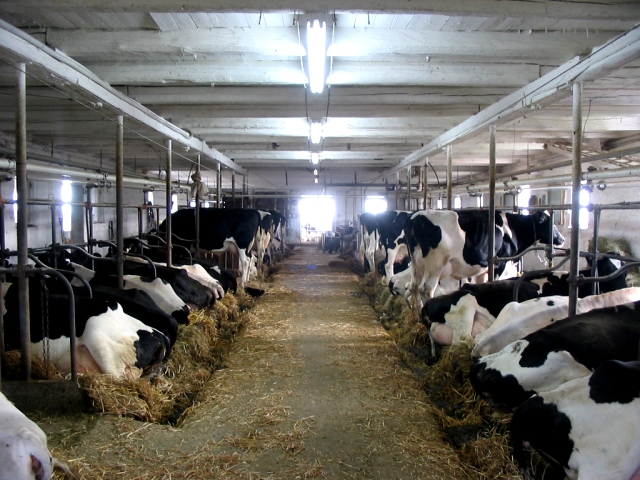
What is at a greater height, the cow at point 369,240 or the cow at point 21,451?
the cow at point 369,240

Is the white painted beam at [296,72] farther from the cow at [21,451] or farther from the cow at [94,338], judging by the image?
the cow at [21,451]

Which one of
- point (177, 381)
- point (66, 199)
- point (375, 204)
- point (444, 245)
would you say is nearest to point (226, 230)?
point (444, 245)

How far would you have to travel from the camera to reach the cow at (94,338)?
4.39m

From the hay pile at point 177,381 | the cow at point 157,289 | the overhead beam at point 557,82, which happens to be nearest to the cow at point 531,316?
the overhead beam at point 557,82

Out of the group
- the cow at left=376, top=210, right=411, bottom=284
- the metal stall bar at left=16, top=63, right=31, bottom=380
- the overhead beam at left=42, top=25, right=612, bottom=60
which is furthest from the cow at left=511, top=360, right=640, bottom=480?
the cow at left=376, top=210, right=411, bottom=284

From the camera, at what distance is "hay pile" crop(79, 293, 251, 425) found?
13.3ft

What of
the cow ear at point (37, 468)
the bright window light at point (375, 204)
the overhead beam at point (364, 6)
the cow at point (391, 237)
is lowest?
the cow ear at point (37, 468)

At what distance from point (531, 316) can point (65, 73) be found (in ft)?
17.2

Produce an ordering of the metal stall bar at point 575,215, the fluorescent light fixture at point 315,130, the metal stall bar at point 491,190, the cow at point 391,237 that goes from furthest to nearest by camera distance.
A: the cow at point 391,237, the fluorescent light fixture at point 315,130, the metal stall bar at point 491,190, the metal stall bar at point 575,215

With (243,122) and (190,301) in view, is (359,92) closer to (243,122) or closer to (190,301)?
(243,122)

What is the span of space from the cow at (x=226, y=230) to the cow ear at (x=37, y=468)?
919cm

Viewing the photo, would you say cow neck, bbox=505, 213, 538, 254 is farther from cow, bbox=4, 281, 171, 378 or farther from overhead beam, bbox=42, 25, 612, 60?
cow, bbox=4, 281, 171, 378

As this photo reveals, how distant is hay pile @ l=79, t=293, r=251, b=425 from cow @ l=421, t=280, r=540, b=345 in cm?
279

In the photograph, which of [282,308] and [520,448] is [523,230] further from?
[520,448]
